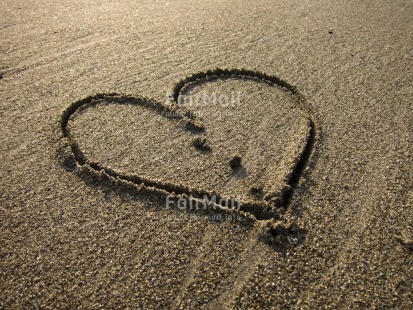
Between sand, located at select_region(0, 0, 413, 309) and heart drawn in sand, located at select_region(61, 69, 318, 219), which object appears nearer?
sand, located at select_region(0, 0, 413, 309)

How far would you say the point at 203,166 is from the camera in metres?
2.13

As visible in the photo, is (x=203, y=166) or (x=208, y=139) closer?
(x=203, y=166)

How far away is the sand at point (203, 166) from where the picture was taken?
1596mm

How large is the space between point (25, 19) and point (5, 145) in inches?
74.1

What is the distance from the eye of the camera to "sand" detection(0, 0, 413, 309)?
5.24ft

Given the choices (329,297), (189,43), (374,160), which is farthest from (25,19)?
(329,297)

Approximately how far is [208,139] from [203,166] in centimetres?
26

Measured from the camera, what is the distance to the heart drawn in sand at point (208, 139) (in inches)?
78.9

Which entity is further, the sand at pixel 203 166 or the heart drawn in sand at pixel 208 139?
the heart drawn in sand at pixel 208 139

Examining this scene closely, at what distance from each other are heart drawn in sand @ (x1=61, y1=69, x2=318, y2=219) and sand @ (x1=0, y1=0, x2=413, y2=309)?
0.01m

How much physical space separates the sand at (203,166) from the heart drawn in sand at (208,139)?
0.01 m

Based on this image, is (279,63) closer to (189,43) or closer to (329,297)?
(189,43)

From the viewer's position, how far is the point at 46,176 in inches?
79.6

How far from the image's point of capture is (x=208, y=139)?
2324 millimetres
